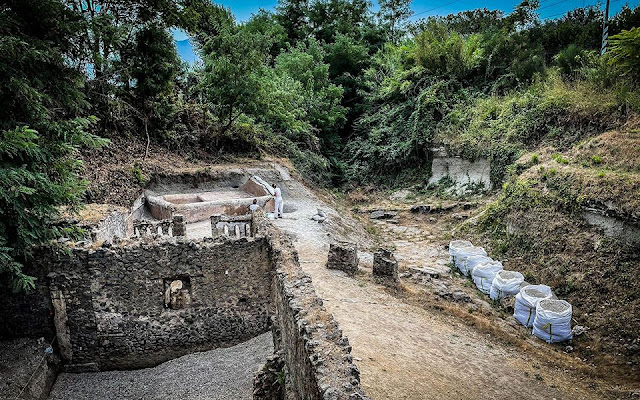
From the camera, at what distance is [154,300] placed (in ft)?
27.1

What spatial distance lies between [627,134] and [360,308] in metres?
11.5

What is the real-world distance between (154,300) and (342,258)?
4.80 metres

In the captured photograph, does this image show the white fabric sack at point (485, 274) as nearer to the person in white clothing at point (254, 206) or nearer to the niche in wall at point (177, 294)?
the person in white clothing at point (254, 206)

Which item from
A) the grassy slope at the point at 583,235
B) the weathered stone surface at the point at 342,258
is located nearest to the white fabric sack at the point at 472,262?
the grassy slope at the point at 583,235

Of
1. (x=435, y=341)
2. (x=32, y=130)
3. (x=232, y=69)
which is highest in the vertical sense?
(x=232, y=69)

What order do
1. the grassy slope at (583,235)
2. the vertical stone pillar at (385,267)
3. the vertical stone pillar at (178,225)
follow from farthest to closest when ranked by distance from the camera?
the vertical stone pillar at (178,225) → the vertical stone pillar at (385,267) → the grassy slope at (583,235)

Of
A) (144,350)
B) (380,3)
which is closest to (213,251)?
(144,350)

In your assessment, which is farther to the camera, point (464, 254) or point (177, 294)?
point (464, 254)

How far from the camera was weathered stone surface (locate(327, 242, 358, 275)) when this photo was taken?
10.9 metres

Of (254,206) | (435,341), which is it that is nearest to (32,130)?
(435,341)

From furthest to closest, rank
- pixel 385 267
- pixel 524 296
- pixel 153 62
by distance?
pixel 153 62 → pixel 385 267 → pixel 524 296

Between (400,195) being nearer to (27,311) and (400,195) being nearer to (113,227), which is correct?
(113,227)

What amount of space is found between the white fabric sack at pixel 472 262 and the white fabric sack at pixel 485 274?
416 millimetres

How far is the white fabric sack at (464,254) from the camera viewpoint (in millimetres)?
12734
